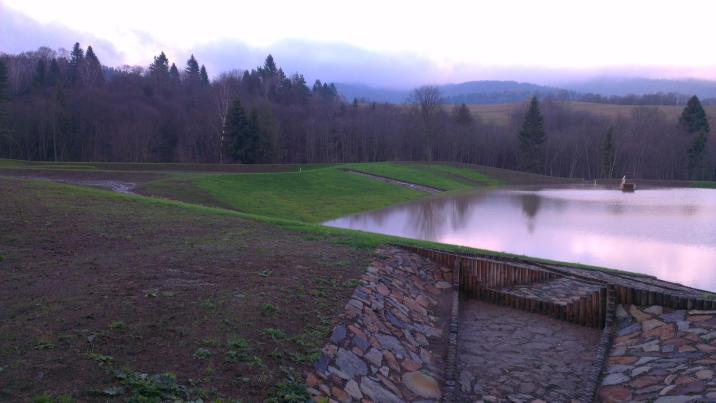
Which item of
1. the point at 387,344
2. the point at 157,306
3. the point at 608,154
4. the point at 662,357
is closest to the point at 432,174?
the point at 608,154

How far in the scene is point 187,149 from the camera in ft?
222

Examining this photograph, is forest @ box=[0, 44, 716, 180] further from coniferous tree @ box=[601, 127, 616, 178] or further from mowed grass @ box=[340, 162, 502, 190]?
mowed grass @ box=[340, 162, 502, 190]

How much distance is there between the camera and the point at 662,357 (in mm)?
7336

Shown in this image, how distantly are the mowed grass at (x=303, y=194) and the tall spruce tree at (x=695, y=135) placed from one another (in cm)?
4924

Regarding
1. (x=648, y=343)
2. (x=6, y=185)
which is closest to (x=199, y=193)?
(x=6, y=185)

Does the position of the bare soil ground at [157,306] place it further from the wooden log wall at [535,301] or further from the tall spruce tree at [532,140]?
the tall spruce tree at [532,140]

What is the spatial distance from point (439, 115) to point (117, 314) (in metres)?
73.3

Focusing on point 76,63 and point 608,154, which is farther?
point 76,63

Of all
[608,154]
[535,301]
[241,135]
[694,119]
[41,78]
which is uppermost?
[41,78]

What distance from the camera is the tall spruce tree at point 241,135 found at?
5472 cm

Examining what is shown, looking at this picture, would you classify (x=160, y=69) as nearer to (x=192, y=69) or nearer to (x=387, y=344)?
(x=192, y=69)

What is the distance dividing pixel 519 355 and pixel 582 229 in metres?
17.6

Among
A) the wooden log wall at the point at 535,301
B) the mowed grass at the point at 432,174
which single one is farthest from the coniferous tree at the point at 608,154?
the wooden log wall at the point at 535,301

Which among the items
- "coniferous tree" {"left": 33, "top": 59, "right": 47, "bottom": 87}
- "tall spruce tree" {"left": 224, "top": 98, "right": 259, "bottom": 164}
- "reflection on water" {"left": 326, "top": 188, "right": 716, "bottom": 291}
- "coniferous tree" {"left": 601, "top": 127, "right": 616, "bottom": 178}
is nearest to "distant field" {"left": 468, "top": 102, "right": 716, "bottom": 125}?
"coniferous tree" {"left": 601, "top": 127, "right": 616, "bottom": 178}
